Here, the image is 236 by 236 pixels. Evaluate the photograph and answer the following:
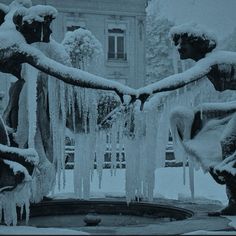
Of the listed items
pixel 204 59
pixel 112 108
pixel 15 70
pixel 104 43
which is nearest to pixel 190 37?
pixel 204 59

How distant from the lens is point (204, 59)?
19.4 feet

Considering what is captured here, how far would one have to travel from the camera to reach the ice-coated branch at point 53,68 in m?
5.53

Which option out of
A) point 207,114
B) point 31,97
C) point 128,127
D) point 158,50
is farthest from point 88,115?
point 158,50

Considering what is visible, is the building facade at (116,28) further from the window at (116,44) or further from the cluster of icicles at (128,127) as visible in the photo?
the cluster of icicles at (128,127)

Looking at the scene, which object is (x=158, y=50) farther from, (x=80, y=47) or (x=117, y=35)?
(x=80, y=47)

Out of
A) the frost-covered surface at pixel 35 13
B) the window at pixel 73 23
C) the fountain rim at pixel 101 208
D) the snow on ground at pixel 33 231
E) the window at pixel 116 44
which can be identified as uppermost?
the window at pixel 73 23

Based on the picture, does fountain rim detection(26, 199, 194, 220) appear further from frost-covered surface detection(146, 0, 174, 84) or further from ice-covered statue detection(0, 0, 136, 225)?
frost-covered surface detection(146, 0, 174, 84)

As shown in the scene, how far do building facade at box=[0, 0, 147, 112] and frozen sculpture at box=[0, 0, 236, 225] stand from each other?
69.9 feet

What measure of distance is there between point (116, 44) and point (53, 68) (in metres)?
24.1

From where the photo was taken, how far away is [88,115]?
7.11 m

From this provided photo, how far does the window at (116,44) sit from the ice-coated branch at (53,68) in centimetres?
2356

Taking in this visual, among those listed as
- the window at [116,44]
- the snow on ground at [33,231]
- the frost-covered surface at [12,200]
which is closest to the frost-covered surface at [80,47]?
the frost-covered surface at [12,200]

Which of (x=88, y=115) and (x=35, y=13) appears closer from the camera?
(x=35, y=13)

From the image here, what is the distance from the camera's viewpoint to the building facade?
93.5ft
